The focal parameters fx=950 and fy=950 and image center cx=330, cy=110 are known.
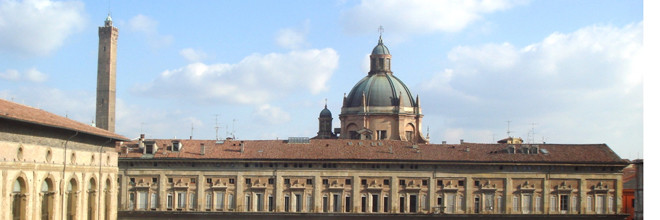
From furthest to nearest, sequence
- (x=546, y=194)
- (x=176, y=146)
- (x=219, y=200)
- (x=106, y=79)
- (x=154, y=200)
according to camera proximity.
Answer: (x=106, y=79) → (x=176, y=146) → (x=219, y=200) → (x=154, y=200) → (x=546, y=194)

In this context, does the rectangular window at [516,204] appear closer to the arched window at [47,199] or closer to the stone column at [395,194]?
the stone column at [395,194]

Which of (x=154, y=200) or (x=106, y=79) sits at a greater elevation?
(x=106, y=79)

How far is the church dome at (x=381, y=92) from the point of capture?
98.8 meters

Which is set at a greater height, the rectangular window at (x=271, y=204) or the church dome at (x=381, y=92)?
the church dome at (x=381, y=92)

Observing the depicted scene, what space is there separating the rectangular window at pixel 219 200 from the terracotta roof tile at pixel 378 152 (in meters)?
2.67

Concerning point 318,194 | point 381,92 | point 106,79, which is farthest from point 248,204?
point 381,92

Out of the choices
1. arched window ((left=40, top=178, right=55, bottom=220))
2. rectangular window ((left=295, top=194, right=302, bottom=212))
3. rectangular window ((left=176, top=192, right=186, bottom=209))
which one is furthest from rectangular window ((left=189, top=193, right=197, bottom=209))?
arched window ((left=40, top=178, right=55, bottom=220))

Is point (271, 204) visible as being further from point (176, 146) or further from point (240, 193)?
point (176, 146)

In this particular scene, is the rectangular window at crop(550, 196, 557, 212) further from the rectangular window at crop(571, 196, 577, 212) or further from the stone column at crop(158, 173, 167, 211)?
the stone column at crop(158, 173, 167, 211)

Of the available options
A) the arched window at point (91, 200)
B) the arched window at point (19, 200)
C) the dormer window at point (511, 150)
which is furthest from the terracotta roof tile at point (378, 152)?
the arched window at point (19, 200)

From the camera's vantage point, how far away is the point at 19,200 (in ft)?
135

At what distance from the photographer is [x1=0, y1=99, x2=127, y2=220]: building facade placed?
39375 millimetres

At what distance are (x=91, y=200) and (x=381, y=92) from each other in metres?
50.4

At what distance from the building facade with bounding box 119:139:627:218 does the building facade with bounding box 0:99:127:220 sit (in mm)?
12050
